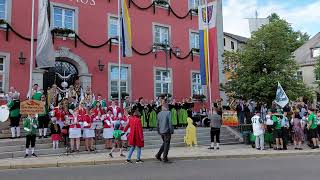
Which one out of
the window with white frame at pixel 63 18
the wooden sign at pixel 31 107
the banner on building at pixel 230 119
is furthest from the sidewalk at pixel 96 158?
the window with white frame at pixel 63 18

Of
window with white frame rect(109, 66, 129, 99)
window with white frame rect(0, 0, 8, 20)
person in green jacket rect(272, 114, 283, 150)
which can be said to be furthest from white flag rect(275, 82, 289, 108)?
window with white frame rect(0, 0, 8, 20)

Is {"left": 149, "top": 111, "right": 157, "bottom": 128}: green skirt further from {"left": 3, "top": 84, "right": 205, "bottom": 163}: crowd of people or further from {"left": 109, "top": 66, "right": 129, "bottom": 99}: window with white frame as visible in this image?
{"left": 109, "top": 66, "right": 129, "bottom": 99}: window with white frame

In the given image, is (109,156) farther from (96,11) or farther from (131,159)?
(96,11)

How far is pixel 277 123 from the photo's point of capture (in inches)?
682

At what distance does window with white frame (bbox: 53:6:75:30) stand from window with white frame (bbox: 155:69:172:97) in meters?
6.42

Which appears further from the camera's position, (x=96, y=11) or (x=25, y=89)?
(x=96, y=11)

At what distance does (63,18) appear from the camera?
21.5 m

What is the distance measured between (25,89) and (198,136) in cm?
887

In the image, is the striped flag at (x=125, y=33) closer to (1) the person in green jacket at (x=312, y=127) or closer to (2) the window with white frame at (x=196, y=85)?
(1) the person in green jacket at (x=312, y=127)

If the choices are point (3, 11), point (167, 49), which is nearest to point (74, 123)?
point (3, 11)

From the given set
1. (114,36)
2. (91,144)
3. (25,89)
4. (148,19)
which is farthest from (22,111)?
(148,19)

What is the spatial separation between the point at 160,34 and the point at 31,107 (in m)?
13.1

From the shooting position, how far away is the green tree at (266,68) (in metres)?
23.1

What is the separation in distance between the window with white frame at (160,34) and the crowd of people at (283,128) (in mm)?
9681
